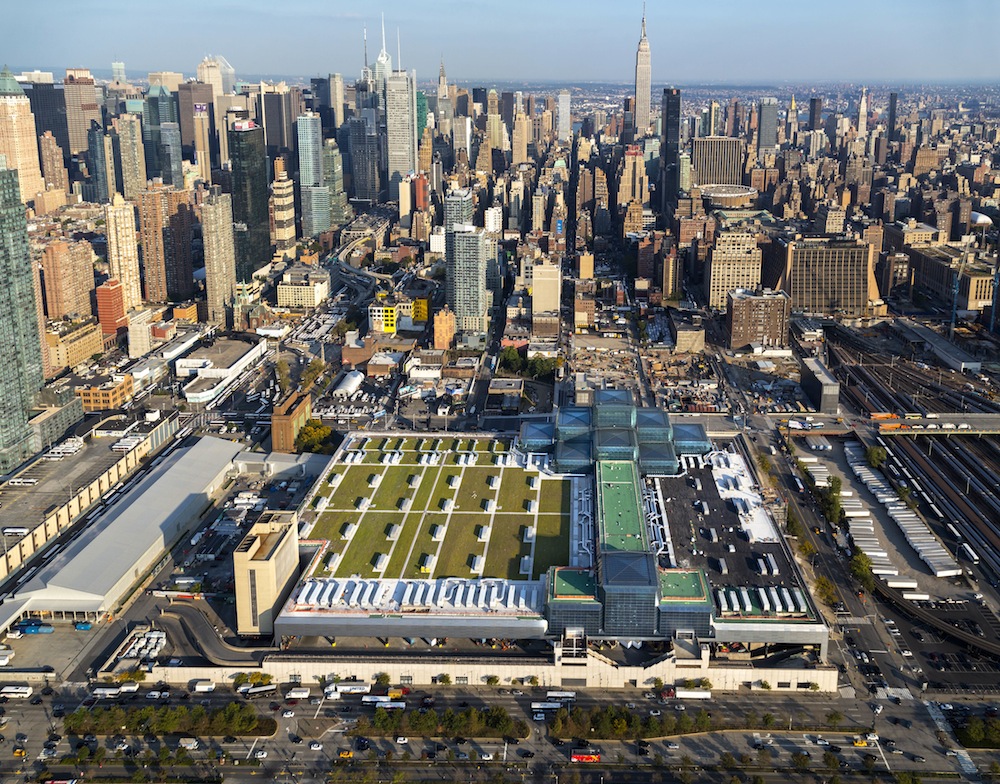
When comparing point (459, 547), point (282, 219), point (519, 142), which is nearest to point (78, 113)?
point (519, 142)

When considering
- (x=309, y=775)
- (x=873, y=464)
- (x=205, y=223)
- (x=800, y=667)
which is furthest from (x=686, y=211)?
(x=309, y=775)

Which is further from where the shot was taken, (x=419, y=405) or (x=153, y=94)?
(x=153, y=94)

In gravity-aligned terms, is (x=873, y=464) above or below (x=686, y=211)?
below

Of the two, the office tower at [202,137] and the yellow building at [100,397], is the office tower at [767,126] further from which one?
the yellow building at [100,397]

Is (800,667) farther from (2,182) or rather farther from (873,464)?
(2,182)

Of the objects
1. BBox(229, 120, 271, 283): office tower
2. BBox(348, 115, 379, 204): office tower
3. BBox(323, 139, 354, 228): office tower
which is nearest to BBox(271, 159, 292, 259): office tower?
BBox(229, 120, 271, 283): office tower

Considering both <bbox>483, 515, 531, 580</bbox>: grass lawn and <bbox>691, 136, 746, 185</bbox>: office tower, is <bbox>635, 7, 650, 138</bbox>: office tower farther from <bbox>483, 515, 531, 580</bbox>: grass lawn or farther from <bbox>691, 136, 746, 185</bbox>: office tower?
<bbox>483, 515, 531, 580</bbox>: grass lawn

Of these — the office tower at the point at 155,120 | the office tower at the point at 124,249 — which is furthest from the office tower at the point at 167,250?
the office tower at the point at 155,120
